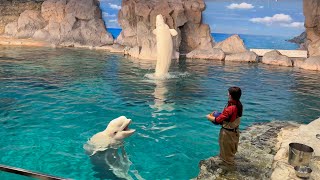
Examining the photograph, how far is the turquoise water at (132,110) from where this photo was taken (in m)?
6.48

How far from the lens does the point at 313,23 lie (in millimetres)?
25594

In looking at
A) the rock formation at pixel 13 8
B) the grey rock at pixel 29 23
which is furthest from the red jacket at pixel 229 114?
the rock formation at pixel 13 8

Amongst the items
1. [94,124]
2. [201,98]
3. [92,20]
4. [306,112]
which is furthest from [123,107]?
[92,20]

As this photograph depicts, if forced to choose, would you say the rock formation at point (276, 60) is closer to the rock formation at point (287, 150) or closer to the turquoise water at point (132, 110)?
the turquoise water at point (132, 110)

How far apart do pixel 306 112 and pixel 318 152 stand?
5.13 m

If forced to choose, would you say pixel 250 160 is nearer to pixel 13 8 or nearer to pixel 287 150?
pixel 287 150

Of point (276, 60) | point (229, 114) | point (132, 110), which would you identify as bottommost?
point (132, 110)

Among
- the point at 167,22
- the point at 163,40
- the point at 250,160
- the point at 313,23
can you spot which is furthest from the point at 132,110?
the point at 313,23

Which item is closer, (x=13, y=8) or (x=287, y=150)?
(x=287, y=150)

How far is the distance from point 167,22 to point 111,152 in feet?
75.6

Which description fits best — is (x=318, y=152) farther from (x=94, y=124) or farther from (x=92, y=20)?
(x=92, y=20)

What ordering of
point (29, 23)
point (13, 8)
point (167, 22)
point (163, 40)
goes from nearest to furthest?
point (163, 40)
point (167, 22)
point (29, 23)
point (13, 8)

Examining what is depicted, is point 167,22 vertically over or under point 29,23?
under

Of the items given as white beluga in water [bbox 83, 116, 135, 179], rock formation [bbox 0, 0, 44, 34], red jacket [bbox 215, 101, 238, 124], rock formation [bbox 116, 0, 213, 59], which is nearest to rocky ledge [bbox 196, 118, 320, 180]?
red jacket [bbox 215, 101, 238, 124]
